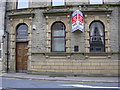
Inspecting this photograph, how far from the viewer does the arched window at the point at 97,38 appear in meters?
12.7

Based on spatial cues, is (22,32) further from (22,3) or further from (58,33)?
(58,33)

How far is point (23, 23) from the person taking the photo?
45.5 ft

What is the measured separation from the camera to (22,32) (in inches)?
553

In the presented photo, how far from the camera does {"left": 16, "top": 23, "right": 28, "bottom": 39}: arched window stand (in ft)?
45.6

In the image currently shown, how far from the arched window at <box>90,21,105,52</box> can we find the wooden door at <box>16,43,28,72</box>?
6019 mm

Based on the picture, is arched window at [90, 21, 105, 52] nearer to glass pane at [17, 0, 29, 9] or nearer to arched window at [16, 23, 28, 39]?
arched window at [16, 23, 28, 39]

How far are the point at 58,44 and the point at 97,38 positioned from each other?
3402 millimetres

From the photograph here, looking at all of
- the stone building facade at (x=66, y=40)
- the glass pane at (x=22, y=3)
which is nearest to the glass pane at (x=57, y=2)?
the stone building facade at (x=66, y=40)

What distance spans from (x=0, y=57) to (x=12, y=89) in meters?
7.90

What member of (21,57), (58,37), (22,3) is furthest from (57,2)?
(21,57)

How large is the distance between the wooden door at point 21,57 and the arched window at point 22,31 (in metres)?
0.75

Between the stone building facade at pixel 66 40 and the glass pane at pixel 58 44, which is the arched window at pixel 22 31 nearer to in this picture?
the stone building facade at pixel 66 40

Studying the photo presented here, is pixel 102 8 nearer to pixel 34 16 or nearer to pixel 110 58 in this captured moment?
pixel 110 58

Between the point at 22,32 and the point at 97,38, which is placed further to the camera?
the point at 22,32
